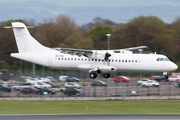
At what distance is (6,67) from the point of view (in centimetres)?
6253

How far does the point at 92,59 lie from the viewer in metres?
34.2

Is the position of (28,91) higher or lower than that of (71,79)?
lower

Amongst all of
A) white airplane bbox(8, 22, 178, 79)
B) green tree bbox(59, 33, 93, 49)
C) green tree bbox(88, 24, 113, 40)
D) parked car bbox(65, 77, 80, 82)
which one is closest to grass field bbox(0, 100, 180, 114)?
white airplane bbox(8, 22, 178, 79)

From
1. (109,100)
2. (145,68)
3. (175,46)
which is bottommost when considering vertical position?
(109,100)

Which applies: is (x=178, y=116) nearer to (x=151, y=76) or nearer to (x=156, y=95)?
(x=156, y=95)

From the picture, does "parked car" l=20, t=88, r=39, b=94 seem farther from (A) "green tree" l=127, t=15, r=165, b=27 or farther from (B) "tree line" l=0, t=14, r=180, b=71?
(A) "green tree" l=127, t=15, r=165, b=27

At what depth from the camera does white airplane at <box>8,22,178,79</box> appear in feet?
106

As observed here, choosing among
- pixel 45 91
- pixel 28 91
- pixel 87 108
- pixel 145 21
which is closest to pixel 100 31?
pixel 145 21

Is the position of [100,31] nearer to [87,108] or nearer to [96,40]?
[96,40]

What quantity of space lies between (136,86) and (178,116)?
14.7 m

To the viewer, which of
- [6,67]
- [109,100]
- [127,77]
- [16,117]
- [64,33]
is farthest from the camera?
[64,33]

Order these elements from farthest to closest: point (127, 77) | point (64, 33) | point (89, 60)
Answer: point (64, 33)
point (127, 77)
point (89, 60)

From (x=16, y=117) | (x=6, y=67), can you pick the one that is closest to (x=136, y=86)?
(x=16, y=117)

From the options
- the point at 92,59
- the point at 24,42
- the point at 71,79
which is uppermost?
the point at 24,42
